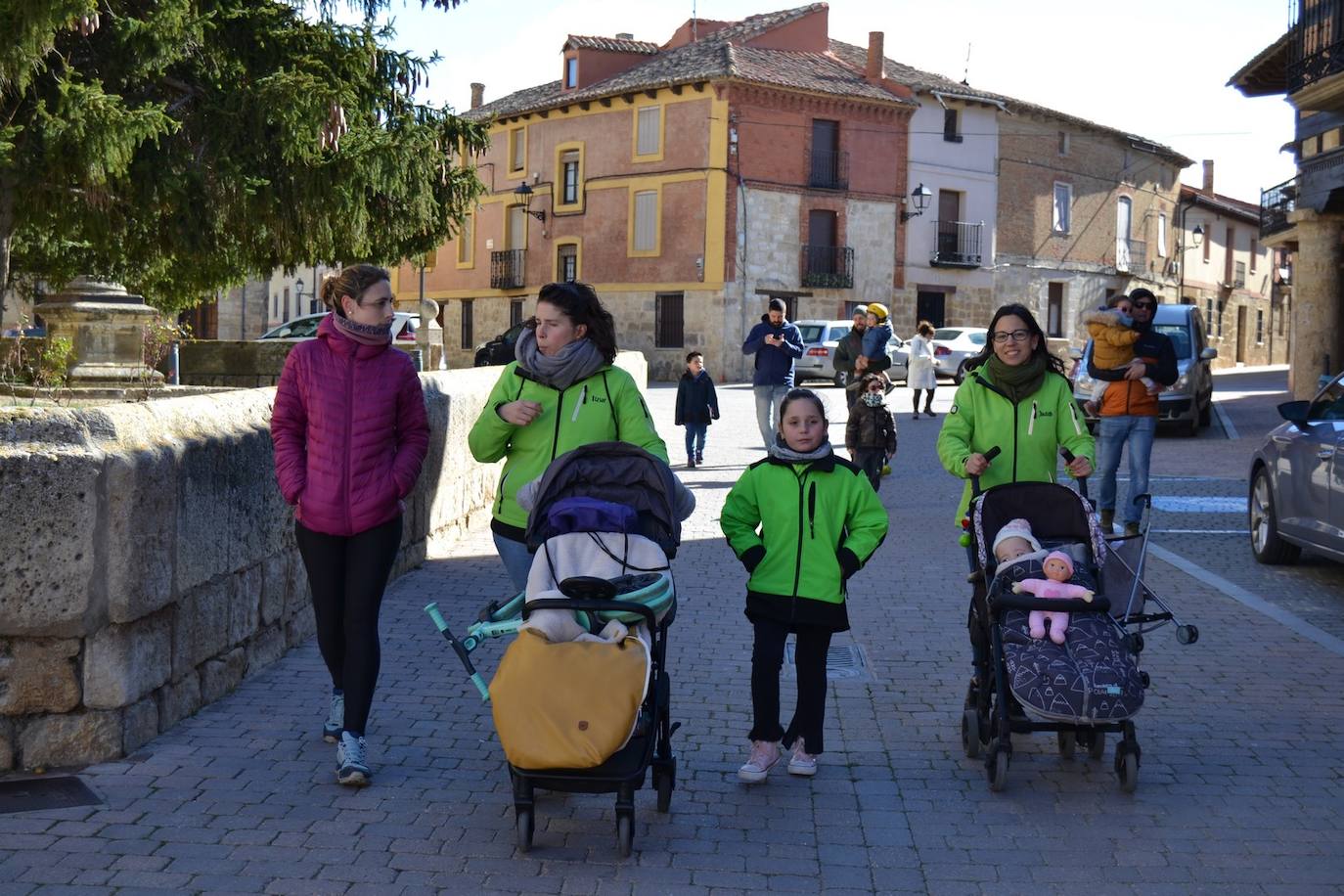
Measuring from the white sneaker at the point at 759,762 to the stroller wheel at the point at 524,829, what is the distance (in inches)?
39.8

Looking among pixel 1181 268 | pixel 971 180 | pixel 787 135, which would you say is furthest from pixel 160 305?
pixel 1181 268

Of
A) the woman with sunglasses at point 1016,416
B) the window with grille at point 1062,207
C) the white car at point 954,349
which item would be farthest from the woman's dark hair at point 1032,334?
the window with grille at point 1062,207

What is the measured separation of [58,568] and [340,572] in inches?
36.9

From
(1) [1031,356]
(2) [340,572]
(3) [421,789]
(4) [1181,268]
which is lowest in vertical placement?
(3) [421,789]

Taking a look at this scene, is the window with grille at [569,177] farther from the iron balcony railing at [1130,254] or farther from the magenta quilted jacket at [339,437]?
the magenta quilted jacket at [339,437]

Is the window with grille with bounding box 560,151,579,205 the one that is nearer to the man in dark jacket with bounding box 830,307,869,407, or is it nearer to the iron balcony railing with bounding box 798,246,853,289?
the iron balcony railing with bounding box 798,246,853,289

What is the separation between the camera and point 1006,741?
5086 mm

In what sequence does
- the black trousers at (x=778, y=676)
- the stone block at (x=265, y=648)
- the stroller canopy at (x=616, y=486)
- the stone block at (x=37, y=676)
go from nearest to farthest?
the stroller canopy at (x=616, y=486), the stone block at (x=37, y=676), the black trousers at (x=778, y=676), the stone block at (x=265, y=648)

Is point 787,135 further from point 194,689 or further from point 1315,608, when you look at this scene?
point 194,689

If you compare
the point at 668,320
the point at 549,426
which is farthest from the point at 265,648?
the point at 668,320

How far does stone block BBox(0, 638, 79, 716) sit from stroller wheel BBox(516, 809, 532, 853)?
1814mm

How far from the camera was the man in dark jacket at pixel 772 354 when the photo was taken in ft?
48.9

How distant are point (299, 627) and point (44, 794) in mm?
2359

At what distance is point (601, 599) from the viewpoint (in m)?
4.59
